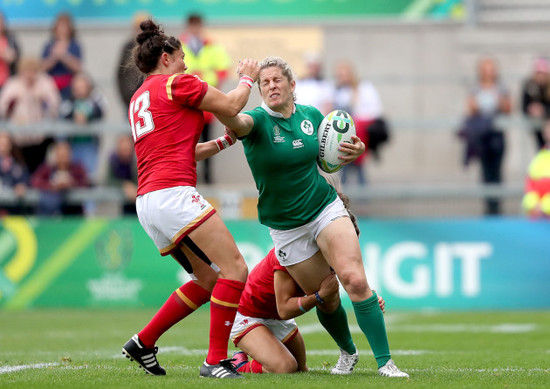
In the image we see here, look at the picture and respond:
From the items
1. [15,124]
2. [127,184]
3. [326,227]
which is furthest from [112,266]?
[326,227]

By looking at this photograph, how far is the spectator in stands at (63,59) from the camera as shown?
15305 millimetres

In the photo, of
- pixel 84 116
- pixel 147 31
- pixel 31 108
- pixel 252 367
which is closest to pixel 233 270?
pixel 252 367

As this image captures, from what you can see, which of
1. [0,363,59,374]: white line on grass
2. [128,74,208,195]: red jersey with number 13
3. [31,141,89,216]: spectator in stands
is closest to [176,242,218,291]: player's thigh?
[128,74,208,195]: red jersey with number 13

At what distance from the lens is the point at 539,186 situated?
14352 mm

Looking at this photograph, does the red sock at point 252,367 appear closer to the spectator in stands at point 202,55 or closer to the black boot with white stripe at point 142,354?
the black boot with white stripe at point 142,354

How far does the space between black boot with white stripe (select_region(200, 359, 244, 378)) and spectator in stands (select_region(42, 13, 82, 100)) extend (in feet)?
31.2

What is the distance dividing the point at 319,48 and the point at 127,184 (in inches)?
188

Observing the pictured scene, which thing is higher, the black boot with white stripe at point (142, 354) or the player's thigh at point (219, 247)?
the player's thigh at point (219, 247)

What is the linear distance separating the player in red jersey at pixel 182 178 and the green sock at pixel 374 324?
85cm

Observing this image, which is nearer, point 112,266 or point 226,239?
point 226,239

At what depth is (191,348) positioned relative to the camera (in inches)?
363

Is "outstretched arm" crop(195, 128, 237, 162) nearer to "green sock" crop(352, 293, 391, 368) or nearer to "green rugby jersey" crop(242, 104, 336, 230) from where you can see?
"green rugby jersey" crop(242, 104, 336, 230)

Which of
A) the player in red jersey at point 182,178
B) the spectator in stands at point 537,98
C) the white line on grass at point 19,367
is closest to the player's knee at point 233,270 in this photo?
the player in red jersey at point 182,178

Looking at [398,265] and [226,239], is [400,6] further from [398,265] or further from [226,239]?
[226,239]
